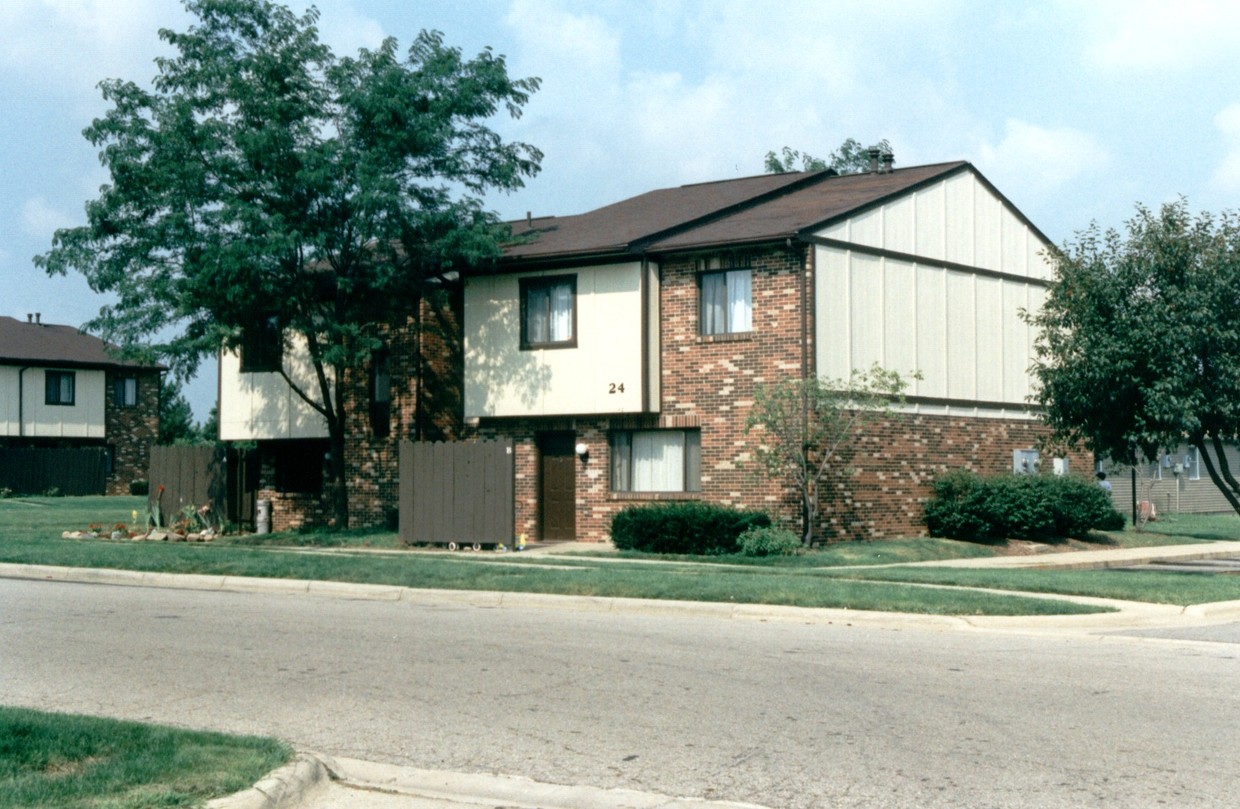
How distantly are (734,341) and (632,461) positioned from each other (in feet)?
11.2

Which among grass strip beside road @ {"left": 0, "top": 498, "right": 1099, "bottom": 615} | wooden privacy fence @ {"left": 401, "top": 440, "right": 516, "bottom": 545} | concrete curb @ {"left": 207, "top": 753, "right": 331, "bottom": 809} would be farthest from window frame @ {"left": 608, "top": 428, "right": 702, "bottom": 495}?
concrete curb @ {"left": 207, "top": 753, "right": 331, "bottom": 809}

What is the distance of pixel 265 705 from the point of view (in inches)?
393

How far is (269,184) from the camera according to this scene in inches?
1135

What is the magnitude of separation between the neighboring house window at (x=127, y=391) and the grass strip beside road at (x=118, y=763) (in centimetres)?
5702

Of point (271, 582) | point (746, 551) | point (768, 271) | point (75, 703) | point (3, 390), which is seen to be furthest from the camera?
point (3, 390)

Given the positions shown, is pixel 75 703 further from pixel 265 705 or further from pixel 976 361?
pixel 976 361

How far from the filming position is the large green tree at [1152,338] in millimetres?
21906

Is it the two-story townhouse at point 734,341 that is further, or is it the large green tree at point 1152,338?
the two-story townhouse at point 734,341

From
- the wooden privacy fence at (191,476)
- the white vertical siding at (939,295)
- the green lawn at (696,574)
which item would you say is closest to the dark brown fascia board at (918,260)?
the white vertical siding at (939,295)

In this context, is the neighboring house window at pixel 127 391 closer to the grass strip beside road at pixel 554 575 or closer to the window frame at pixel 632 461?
the grass strip beside road at pixel 554 575

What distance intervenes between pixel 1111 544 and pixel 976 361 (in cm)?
495

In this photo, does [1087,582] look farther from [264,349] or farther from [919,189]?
[264,349]

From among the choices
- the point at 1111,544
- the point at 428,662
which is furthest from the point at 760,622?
the point at 1111,544

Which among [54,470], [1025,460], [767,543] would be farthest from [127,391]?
[767,543]
